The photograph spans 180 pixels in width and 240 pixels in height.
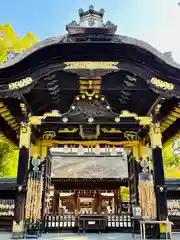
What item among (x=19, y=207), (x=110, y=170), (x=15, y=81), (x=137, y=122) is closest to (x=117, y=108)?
(x=137, y=122)

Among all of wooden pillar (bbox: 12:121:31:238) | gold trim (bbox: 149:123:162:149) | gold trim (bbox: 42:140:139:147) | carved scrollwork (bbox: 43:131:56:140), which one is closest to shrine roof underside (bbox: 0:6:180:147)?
gold trim (bbox: 149:123:162:149)

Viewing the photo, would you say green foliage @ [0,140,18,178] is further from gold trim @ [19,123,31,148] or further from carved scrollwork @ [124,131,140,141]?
carved scrollwork @ [124,131,140,141]

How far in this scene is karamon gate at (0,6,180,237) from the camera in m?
5.51

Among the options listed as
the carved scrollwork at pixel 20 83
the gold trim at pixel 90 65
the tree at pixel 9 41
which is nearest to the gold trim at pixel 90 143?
the carved scrollwork at pixel 20 83

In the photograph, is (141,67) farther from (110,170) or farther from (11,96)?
(110,170)

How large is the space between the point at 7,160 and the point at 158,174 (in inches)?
368

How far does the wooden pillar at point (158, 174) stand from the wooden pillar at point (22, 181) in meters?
3.13

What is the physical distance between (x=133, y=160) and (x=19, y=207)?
3.86m

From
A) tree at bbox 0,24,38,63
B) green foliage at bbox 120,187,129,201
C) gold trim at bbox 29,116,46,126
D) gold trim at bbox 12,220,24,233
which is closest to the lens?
gold trim at bbox 12,220,24,233

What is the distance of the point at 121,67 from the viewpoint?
5.54 m

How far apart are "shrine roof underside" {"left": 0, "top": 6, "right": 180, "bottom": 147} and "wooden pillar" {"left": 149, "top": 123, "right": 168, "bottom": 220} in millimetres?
484

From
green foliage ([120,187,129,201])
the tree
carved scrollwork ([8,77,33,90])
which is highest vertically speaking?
the tree

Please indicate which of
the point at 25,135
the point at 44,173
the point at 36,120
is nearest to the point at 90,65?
the point at 36,120

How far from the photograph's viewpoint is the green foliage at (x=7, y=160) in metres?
12.3
